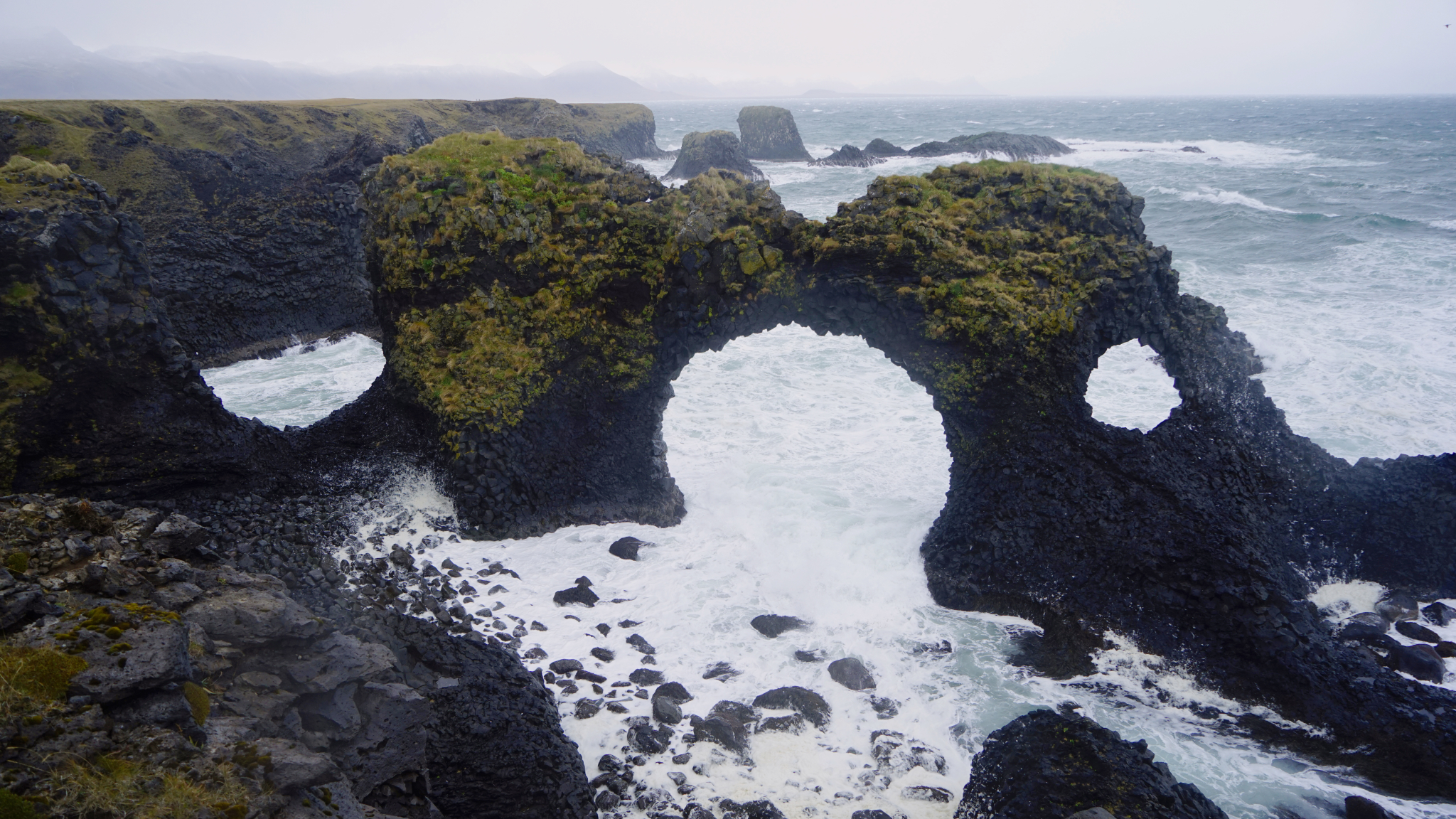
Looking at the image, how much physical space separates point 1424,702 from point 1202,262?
30.9m

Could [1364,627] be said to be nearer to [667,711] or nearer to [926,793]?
[926,793]

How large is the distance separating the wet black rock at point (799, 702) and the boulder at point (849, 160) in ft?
218

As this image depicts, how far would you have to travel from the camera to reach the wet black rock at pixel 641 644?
13625mm

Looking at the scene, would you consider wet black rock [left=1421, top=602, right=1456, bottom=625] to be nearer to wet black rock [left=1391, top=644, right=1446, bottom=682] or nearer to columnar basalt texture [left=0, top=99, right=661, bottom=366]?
wet black rock [left=1391, top=644, right=1446, bottom=682]

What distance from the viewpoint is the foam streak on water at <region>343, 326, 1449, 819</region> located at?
11.4m

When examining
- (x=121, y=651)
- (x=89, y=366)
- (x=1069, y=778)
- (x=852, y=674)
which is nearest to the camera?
(x=121, y=651)

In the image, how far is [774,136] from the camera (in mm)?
78062

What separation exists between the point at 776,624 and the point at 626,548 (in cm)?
399

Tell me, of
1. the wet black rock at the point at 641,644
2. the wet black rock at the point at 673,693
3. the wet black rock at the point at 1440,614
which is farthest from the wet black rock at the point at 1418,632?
the wet black rock at the point at 641,644

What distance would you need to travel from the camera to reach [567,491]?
17.3m

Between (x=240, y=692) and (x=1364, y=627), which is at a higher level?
(x=240, y=692)

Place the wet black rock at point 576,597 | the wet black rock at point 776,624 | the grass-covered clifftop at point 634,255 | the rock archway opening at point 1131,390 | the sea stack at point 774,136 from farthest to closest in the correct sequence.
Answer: the sea stack at point 774,136, the rock archway opening at point 1131,390, the grass-covered clifftop at point 634,255, the wet black rock at point 576,597, the wet black rock at point 776,624

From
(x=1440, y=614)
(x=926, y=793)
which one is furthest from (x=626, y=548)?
(x=1440, y=614)

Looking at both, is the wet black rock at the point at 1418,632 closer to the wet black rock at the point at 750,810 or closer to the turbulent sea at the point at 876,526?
the turbulent sea at the point at 876,526
